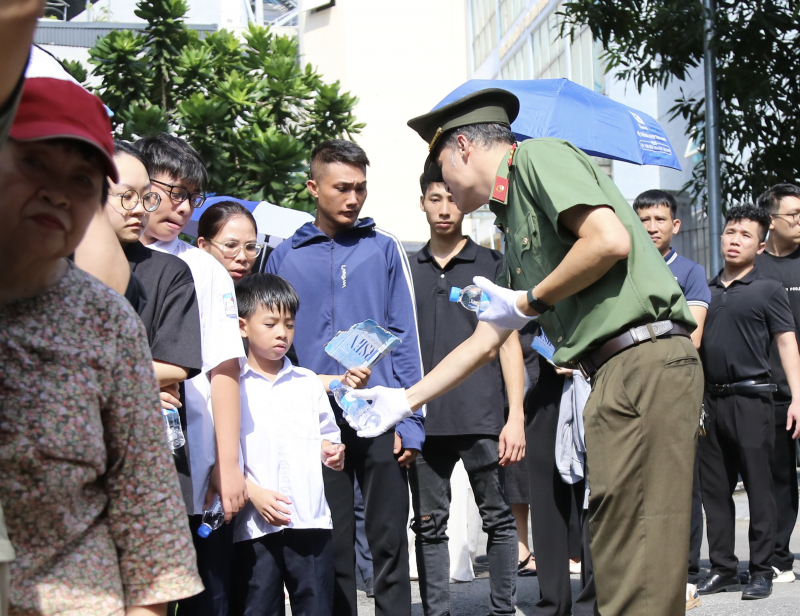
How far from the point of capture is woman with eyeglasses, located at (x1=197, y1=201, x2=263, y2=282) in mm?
4801

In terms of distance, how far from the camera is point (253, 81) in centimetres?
1241

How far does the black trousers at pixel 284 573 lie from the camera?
12.8 ft

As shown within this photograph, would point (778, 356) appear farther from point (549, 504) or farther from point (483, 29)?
point (483, 29)

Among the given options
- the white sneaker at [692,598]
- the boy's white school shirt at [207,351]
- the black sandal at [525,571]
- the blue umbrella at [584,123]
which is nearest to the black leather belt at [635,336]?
the boy's white school shirt at [207,351]

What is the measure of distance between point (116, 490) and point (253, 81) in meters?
11.4

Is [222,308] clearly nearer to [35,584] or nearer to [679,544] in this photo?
[679,544]

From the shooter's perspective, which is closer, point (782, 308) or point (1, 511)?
point (1, 511)

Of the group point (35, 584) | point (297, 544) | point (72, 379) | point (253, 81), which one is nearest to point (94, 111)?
point (72, 379)

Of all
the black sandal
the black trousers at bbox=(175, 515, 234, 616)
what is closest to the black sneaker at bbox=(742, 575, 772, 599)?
the black sandal

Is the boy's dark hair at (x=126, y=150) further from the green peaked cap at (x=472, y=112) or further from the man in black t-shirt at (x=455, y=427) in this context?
the man in black t-shirt at (x=455, y=427)

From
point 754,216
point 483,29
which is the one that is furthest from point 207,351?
point 483,29

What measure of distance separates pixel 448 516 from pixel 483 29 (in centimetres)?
2654

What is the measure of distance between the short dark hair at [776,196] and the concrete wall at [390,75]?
76.2 feet

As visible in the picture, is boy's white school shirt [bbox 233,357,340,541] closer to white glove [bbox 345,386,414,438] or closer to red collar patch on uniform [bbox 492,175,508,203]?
white glove [bbox 345,386,414,438]
